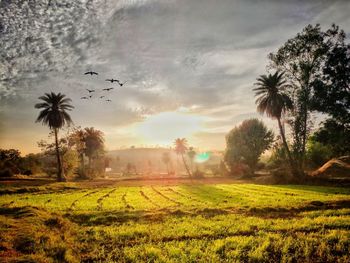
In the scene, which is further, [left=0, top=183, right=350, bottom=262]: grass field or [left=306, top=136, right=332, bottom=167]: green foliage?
[left=306, top=136, right=332, bottom=167]: green foliage

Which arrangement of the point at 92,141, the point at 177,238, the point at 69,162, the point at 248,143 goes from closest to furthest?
the point at 177,238
the point at 69,162
the point at 248,143
the point at 92,141

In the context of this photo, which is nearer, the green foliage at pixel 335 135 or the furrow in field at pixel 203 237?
the furrow in field at pixel 203 237

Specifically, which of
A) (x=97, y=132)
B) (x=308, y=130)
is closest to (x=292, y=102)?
(x=308, y=130)

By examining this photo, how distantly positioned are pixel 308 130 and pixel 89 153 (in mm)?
78300

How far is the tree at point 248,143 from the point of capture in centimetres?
8706

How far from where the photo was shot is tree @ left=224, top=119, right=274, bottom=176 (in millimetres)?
87062

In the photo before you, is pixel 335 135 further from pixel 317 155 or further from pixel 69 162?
Result: pixel 69 162

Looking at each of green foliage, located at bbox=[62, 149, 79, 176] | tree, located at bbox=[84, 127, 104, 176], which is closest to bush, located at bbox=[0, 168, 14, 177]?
green foliage, located at bbox=[62, 149, 79, 176]

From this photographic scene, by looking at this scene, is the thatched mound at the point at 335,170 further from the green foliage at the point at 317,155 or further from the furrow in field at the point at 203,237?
the furrow in field at the point at 203,237

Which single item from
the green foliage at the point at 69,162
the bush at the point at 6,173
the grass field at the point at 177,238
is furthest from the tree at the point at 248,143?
the grass field at the point at 177,238

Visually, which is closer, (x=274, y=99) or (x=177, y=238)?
(x=177, y=238)

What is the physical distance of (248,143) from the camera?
87.8 m

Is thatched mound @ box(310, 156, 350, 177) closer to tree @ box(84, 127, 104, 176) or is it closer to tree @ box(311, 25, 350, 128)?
tree @ box(311, 25, 350, 128)

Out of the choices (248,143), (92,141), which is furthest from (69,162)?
(248,143)
